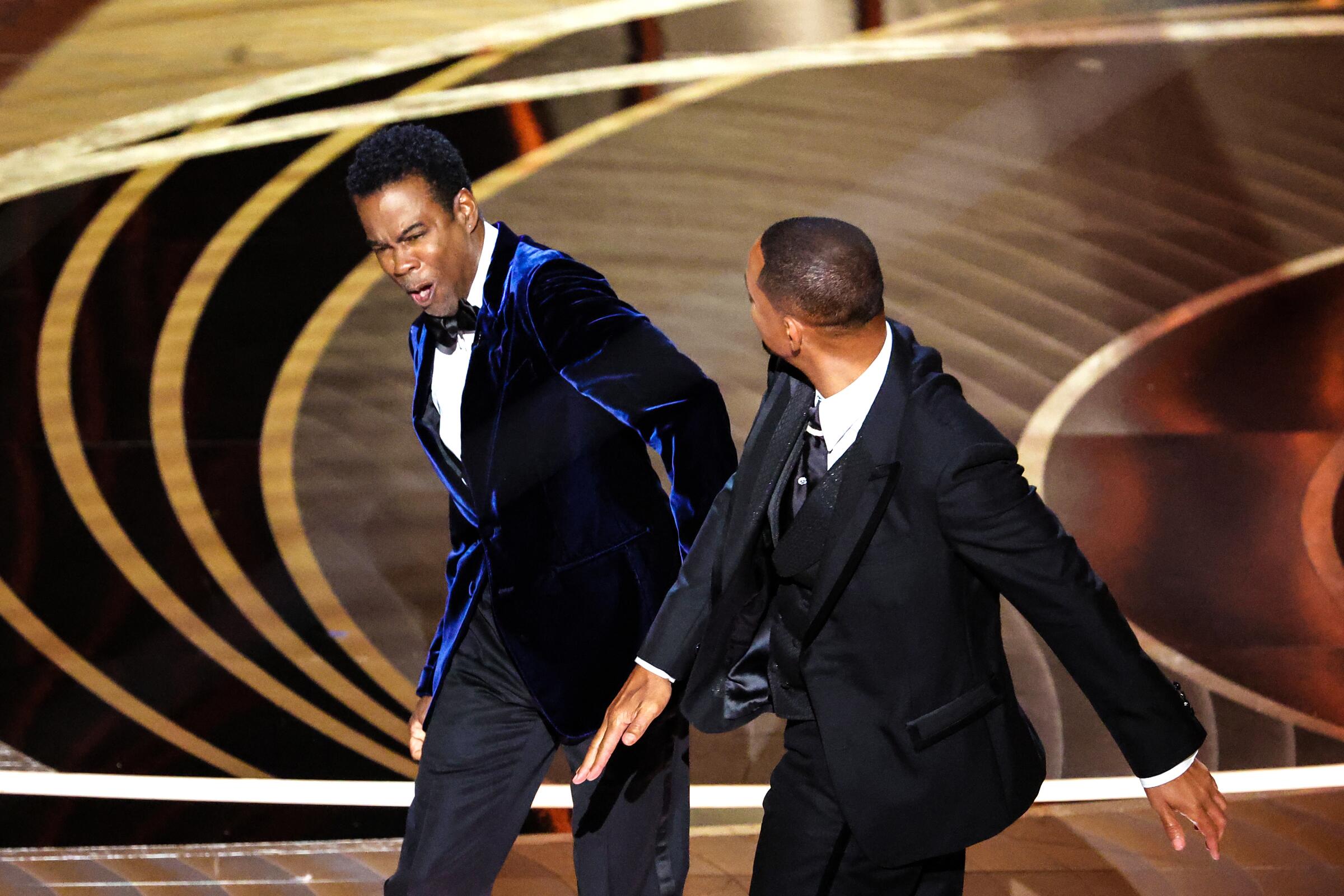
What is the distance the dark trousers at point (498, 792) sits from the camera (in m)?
1.98

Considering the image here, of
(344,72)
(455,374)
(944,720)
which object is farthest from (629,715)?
(344,72)

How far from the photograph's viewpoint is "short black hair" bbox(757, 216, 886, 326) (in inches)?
61.6

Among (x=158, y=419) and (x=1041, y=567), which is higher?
(x=1041, y=567)

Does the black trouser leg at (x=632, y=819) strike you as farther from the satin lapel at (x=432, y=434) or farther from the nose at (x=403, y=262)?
the nose at (x=403, y=262)

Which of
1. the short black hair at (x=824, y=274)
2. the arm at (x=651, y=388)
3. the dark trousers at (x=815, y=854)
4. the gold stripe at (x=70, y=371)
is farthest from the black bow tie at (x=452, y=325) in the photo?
the gold stripe at (x=70, y=371)

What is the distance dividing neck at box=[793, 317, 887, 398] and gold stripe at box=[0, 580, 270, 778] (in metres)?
2.27

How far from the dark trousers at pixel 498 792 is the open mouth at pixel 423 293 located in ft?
1.69

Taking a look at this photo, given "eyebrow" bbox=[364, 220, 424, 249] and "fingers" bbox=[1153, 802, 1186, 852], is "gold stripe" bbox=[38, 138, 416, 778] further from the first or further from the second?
"fingers" bbox=[1153, 802, 1186, 852]

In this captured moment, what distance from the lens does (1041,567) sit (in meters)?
1.52

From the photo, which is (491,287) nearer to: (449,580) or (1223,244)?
(449,580)

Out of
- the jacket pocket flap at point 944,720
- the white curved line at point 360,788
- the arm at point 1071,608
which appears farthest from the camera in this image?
the white curved line at point 360,788

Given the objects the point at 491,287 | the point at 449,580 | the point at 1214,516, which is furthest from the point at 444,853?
the point at 1214,516

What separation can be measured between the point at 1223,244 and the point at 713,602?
2454mm

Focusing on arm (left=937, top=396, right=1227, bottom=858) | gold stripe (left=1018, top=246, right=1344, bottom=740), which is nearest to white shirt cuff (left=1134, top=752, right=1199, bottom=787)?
arm (left=937, top=396, right=1227, bottom=858)
